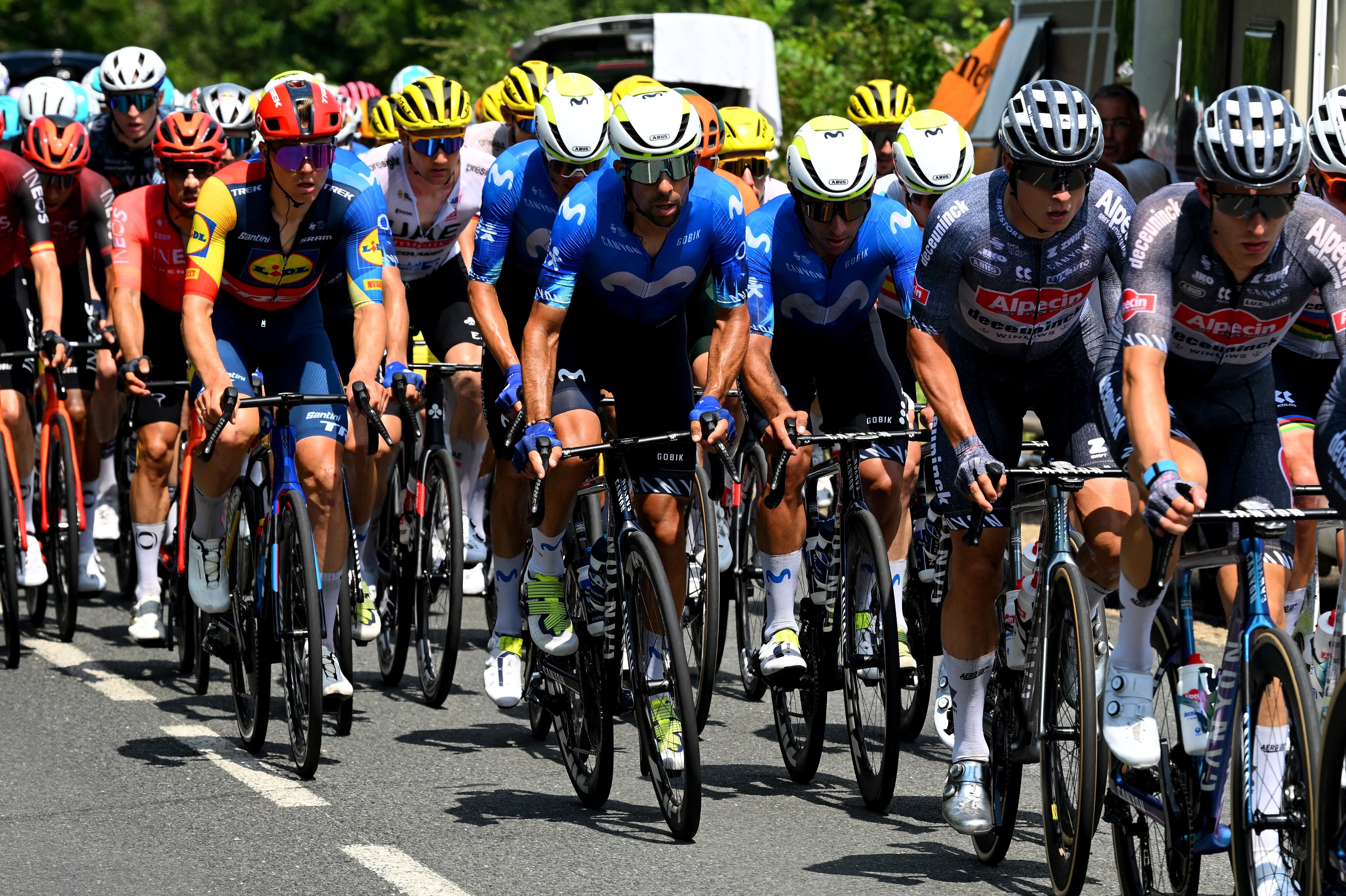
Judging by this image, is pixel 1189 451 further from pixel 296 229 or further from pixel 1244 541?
pixel 296 229

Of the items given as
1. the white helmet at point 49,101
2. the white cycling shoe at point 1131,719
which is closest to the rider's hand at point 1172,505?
the white cycling shoe at point 1131,719

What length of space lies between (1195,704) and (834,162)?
2844 mm

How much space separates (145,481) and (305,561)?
256cm

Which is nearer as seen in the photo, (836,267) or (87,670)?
(836,267)

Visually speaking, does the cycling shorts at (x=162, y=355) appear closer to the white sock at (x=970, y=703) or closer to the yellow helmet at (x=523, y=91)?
the yellow helmet at (x=523, y=91)

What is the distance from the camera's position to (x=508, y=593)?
24.1 ft

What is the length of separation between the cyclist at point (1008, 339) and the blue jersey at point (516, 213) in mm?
1992

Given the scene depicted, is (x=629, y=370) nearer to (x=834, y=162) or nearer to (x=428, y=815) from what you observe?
(x=834, y=162)

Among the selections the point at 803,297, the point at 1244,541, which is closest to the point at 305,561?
the point at 803,297

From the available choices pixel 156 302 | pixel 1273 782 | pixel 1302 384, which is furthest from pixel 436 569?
pixel 1273 782

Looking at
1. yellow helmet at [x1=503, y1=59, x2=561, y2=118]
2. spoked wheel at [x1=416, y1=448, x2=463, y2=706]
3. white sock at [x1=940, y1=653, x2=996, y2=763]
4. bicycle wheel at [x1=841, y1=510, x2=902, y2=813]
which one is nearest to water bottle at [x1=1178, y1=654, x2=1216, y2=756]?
white sock at [x1=940, y1=653, x2=996, y2=763]

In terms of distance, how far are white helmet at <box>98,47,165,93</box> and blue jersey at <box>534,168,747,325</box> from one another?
17.0ft

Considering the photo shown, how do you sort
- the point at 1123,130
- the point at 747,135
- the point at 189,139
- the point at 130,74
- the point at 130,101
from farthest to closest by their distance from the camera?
the point at 1123,130 → the point at 130,101 → the point at 130,74 → the point at 747,135 → the point at 189,139

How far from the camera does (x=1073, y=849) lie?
5066 mm
